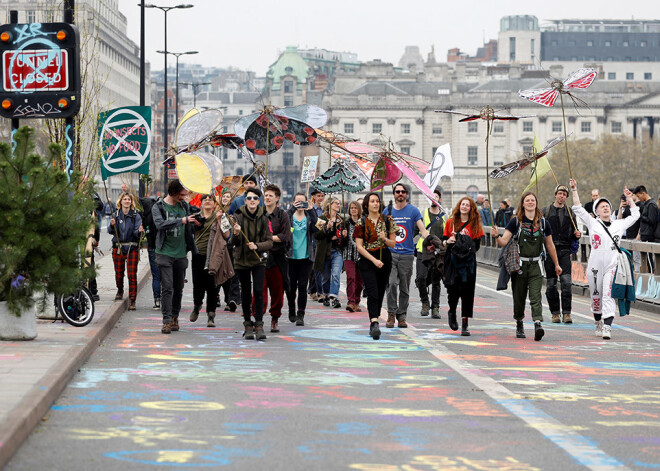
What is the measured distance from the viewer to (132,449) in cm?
790

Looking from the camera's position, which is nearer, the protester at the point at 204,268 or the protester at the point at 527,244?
the protester at the point at 527,244

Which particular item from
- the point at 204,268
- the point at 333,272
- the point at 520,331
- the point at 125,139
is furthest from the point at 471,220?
the point at 125,139

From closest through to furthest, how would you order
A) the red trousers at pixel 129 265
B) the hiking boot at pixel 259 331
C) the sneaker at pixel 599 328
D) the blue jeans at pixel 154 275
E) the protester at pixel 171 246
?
the hiking boot at pixel 259 331 → the protester at pixel 171 246 → the sneaker at pixel 599 328 → the red trousers at pixel 129 265 → the blue jeans at pixel 154 275

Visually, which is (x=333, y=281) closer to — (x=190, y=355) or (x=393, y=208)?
(x=393, y=208)

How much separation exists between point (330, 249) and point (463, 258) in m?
5.04

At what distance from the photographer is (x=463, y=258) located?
1535 centimetres

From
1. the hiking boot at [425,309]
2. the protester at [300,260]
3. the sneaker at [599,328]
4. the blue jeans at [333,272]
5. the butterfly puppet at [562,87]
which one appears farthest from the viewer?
the blue jeans at [333,272]

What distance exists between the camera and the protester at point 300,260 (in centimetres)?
1681

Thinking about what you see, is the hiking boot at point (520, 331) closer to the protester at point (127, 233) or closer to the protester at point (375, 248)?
the protester at point (375, 248)

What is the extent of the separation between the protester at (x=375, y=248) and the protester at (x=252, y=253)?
1135 millimetres

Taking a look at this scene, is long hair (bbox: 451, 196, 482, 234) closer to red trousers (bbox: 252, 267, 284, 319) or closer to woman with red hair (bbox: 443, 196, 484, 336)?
woman with red hair (bbox: 443, 196, 484, 336)

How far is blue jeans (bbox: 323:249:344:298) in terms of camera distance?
66.1ft

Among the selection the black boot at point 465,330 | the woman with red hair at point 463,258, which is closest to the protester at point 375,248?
the woman with red hair at point 463,258

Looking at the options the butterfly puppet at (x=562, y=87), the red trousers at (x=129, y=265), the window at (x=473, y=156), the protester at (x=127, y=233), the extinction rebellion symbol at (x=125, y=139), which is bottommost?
the red trousers at (x=129, y=265)
